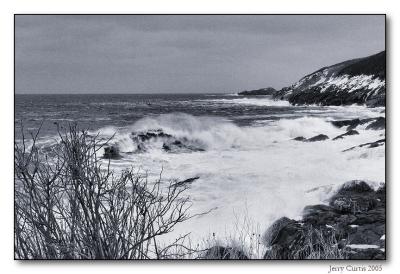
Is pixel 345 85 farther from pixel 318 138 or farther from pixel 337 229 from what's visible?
pixel 337 229

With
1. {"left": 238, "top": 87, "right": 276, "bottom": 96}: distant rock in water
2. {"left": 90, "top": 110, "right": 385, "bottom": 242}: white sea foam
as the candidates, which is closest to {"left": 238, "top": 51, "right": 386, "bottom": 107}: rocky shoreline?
{"left": 238, "top": 87, "right": 276, "bottom": 96}: distant rock in water

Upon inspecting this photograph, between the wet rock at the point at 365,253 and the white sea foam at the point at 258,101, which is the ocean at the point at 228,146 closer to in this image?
the white sea foam at the point at 258,101

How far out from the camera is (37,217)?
2.25 metres

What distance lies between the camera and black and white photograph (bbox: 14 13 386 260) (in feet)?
8.91

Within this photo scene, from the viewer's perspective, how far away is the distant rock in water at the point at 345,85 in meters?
2.81

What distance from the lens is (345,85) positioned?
2.95m

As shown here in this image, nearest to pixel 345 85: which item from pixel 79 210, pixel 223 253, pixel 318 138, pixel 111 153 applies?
pixel 318 138

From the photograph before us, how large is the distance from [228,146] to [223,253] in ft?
2.15

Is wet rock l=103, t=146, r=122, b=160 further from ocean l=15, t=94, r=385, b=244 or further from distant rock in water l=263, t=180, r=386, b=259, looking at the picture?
distant rock in water l=263, t=180, r=386, b=259

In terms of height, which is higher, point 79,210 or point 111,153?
point 111,153

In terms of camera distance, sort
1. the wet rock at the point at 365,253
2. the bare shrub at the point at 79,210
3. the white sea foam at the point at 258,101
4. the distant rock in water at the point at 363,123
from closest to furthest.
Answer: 1. the bare shrub at the point at 79,210
2. the wet rock at the point at 365,253
3. the distant rock in water at the point at 363,123
4. the white sea foam at the point at 258,101

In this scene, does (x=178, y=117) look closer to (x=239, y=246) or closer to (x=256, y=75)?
(x=256, y=75)

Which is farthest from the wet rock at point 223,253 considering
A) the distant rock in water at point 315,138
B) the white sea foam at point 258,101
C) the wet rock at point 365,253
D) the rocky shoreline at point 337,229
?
the white sea foam at point 258,101

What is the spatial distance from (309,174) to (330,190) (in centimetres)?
16
